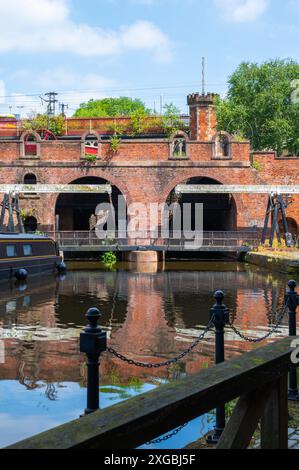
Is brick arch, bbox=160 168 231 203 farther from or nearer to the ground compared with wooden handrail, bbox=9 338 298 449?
farther from the ground

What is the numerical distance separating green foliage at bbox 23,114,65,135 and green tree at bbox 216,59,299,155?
1264 cm

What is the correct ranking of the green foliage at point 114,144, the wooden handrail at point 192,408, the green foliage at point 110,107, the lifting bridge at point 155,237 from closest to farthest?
the wooden handrail at point 192,408
the lifting bridge at point 155,237
the green foliage at point 114,144
the green foliage at point 110,107

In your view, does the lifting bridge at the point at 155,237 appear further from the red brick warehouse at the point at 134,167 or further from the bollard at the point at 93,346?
the bollard at the point at 93,346

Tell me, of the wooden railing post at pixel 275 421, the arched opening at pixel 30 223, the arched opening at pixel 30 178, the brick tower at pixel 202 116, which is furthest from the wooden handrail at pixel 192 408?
the brick tower at pixel 202 116

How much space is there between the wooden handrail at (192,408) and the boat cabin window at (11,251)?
18.2m

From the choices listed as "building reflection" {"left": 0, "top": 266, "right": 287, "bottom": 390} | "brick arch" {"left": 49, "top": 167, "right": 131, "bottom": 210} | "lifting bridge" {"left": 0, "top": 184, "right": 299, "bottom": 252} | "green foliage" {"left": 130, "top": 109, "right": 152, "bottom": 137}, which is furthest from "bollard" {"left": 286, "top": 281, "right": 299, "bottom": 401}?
"green foliage" {"left": 130, "top": 109, "right": 152, "bottom": 137}

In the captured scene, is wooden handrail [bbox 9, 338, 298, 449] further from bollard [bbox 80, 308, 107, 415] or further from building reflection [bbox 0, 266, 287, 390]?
building reflection [bbox 0, 266, 287, 390]

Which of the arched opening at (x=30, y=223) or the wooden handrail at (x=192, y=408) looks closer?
the wooden handrail at (x=192, y=408)

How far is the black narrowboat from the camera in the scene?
67.7 feet

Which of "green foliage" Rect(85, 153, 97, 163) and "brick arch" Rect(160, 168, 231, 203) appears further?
"brick arch" Rect(160, 168, 231, 203)

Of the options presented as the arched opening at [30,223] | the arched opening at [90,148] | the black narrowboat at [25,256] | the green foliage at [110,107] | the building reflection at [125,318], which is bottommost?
the building reflection at [125,318]

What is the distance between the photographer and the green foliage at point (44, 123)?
41.2 m

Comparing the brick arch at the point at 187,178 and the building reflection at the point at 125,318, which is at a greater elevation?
the brick arch at the point at 187,178

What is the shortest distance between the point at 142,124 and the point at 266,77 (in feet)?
37.0
